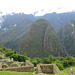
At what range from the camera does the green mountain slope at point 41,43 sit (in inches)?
4286

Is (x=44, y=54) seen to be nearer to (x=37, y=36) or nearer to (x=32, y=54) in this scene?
(x=32, y=54)

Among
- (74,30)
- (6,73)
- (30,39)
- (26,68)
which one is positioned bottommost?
(26,68)

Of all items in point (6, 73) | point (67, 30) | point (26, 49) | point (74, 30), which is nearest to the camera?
point (6, 73)

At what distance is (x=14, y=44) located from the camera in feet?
502

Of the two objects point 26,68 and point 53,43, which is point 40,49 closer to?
point 53,43

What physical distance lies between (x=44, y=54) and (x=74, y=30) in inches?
3600

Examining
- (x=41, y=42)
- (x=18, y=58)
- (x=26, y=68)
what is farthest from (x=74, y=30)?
(x=26, y=68)

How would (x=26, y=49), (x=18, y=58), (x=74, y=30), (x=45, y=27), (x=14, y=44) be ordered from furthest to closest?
1. (x=74, y=30)
2. (x=14, y=44)
3. (x=45, y=27)
4. (x=26, y=49)
5. (x=18, y=58)

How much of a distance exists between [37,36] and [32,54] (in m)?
33.0

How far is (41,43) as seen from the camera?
12488 centimetres

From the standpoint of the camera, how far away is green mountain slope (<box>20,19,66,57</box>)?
4286 inches

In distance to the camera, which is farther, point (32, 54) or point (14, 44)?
point (14, 44)

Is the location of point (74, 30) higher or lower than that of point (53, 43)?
higher

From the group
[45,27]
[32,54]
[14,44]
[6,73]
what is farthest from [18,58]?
[14,44]
